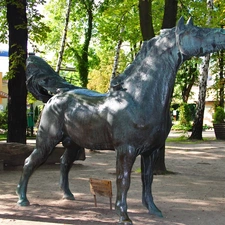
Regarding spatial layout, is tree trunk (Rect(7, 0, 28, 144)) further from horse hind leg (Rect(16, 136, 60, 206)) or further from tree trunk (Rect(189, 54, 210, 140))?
tree trunk (Rect(189, 54, 210, 140))

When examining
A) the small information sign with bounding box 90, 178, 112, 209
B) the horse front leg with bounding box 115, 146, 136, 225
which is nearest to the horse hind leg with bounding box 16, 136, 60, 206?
the small information sign with bounding box 90, 178, 112, 209

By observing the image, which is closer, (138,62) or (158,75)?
(158,75)

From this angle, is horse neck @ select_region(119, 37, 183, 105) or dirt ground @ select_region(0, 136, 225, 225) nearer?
horse neck @ select_region(119, 37, 183, 105)

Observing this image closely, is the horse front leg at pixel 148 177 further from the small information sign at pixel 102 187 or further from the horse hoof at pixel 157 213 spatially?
the small information sign at pixel 102 187

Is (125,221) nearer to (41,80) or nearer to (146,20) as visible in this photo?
(41,80)

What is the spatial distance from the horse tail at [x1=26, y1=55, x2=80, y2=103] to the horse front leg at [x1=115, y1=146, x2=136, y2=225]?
196 centimetres

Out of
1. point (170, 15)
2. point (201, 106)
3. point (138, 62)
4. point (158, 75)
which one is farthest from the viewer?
point (201, 106)

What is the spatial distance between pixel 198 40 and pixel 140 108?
1176 millimetres

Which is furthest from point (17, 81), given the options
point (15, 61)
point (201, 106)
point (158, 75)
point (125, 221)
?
point (201, 106)

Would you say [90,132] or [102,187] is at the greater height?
[90,132]

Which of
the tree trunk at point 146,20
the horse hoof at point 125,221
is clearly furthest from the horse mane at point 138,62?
the tree trunk at point 146,20

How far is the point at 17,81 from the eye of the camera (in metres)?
12.3

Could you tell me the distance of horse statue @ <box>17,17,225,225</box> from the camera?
5.20 metres

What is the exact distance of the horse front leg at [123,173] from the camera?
522 cm
